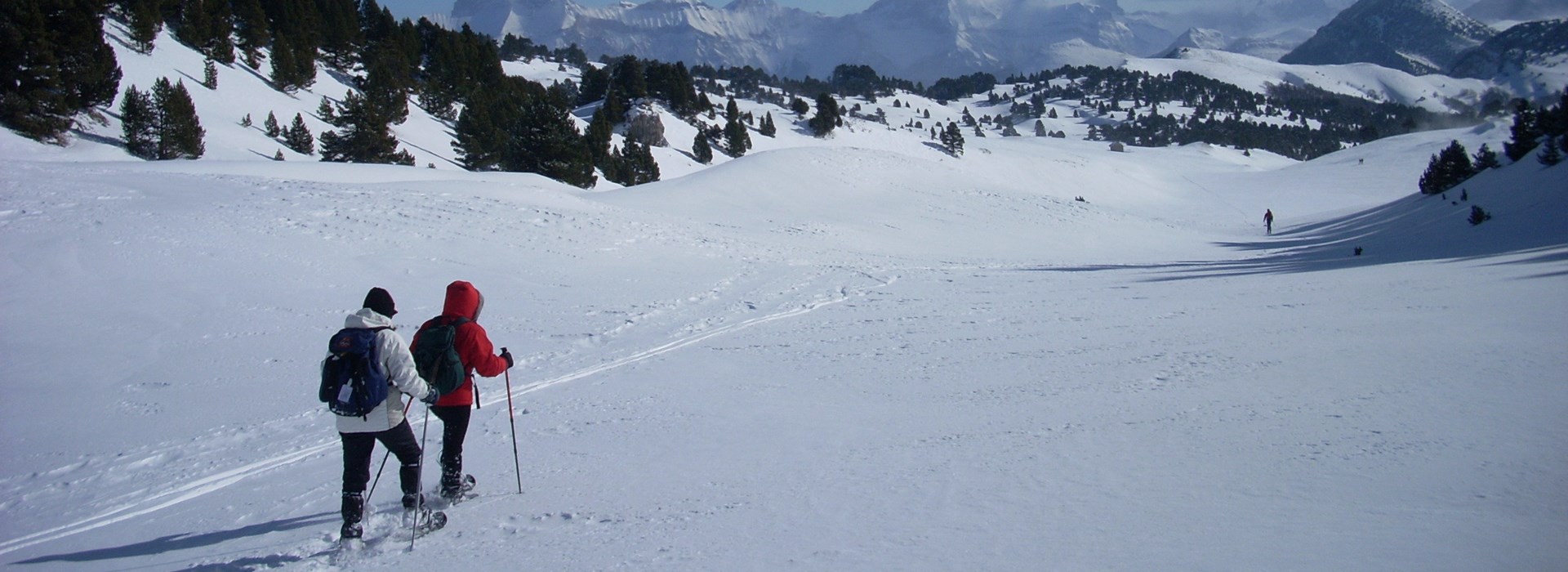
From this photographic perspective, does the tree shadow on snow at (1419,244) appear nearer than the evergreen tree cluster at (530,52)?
Yes

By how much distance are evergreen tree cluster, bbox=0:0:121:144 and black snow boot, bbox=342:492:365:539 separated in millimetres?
32836

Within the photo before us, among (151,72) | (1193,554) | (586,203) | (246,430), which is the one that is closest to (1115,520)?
(1193,554)

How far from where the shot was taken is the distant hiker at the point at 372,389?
4301 mm

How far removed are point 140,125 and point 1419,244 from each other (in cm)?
4302

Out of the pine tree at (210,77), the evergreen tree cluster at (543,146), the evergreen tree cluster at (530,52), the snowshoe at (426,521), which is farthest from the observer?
the evergreen tree cluster at (530,52)

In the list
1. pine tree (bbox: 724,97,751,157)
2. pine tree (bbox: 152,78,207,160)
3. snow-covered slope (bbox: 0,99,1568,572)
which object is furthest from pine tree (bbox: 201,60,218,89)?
pine tree (bbox: 724,97,751,157)

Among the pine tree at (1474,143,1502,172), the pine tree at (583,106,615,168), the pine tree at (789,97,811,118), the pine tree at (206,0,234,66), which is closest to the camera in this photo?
the pine tree at (1474,143,1502,172)

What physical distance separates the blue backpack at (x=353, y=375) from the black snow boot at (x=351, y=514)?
21.9 inches

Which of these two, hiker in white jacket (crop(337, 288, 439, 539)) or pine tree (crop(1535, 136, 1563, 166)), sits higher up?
pine tree (crop(1535, 136, 1563, 166))

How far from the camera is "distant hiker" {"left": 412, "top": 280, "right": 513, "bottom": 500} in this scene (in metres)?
4.87

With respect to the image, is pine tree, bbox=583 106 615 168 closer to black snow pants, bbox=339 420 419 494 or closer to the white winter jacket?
black snow pants, bbox=339 420 419 494

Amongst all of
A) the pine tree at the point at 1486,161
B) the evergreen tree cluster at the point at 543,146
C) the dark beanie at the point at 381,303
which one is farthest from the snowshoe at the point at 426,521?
the pine tree at the point at 1486,161

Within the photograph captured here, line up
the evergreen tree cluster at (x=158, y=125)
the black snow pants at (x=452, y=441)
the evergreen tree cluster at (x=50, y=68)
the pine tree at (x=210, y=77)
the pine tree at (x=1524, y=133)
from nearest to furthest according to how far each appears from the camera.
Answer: the black snow pants at (x=452, y=441)
the evergreen tree cluster at (x=50, y=68)
the evergreen tree cluster at (x=158, y=125)
the pine tree at (x=1524, y=133)
the pine tree at (x=210, y=77)

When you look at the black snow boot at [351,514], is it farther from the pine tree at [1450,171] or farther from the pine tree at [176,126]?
the pine tree at [1450,171]
